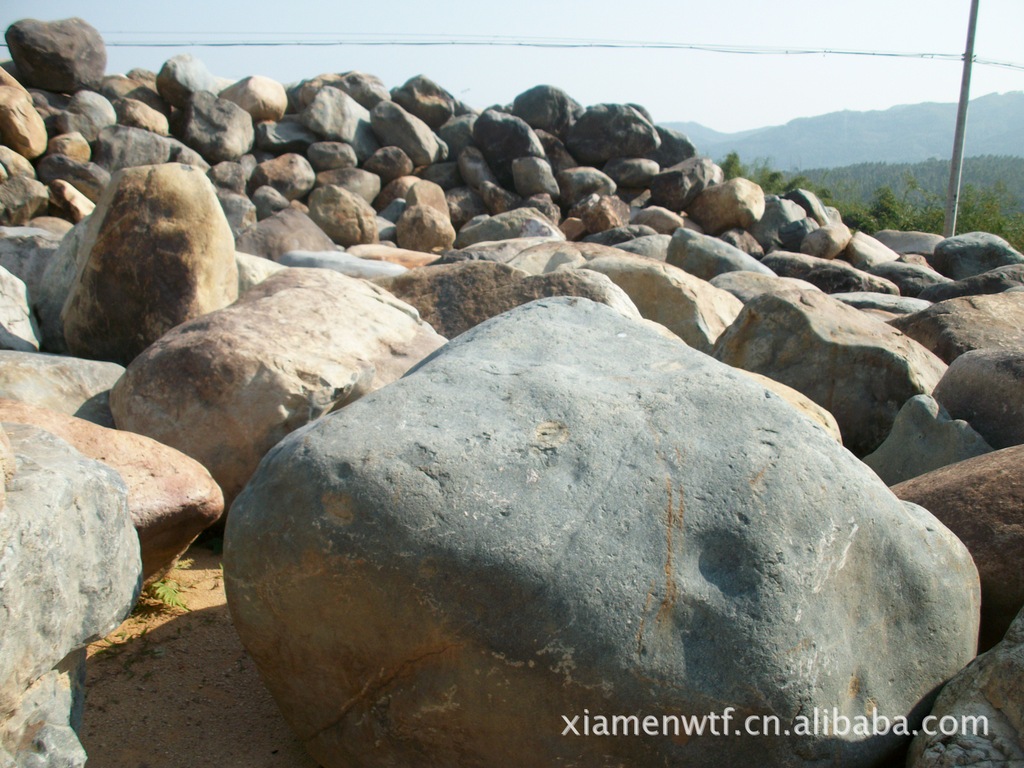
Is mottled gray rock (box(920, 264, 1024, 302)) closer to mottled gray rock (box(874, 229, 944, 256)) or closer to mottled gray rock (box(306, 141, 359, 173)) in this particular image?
mottled gray rock (box(874, 229, 944, 256))

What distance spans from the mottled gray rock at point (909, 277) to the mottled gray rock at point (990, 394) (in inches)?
245

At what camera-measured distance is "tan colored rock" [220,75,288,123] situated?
1544cm

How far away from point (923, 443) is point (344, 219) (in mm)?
10056

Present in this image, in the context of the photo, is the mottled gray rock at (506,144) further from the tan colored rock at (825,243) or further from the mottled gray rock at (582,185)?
the tan colored rock at (825,243)

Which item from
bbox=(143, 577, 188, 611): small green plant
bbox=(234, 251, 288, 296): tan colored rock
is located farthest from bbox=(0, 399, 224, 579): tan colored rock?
bbox=(234, 251, 288, 296): tan colored rock

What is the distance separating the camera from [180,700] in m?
2.72

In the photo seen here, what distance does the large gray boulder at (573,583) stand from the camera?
7.01 ft

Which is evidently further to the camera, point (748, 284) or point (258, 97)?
point (258, 97)

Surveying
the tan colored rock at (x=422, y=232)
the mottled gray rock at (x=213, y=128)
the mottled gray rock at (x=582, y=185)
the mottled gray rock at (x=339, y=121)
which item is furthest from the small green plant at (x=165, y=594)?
the mottled gray rock at (x=339, y=121)

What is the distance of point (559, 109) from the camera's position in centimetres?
1719

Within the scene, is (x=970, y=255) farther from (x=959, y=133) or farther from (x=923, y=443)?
(x=923, y=443)

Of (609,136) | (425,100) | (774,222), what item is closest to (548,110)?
(609,136)

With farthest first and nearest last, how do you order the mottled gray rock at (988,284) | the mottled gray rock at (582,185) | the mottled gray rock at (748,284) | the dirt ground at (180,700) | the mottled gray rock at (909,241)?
the mottled gray rock at (582,185)
the mottled gray rock at (909,241)
the mottled gray rock at (988,284)
the mottled gray rock at (748,284)
the dirt ground at (180,700)

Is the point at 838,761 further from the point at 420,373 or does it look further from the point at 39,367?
the point at 39,367
